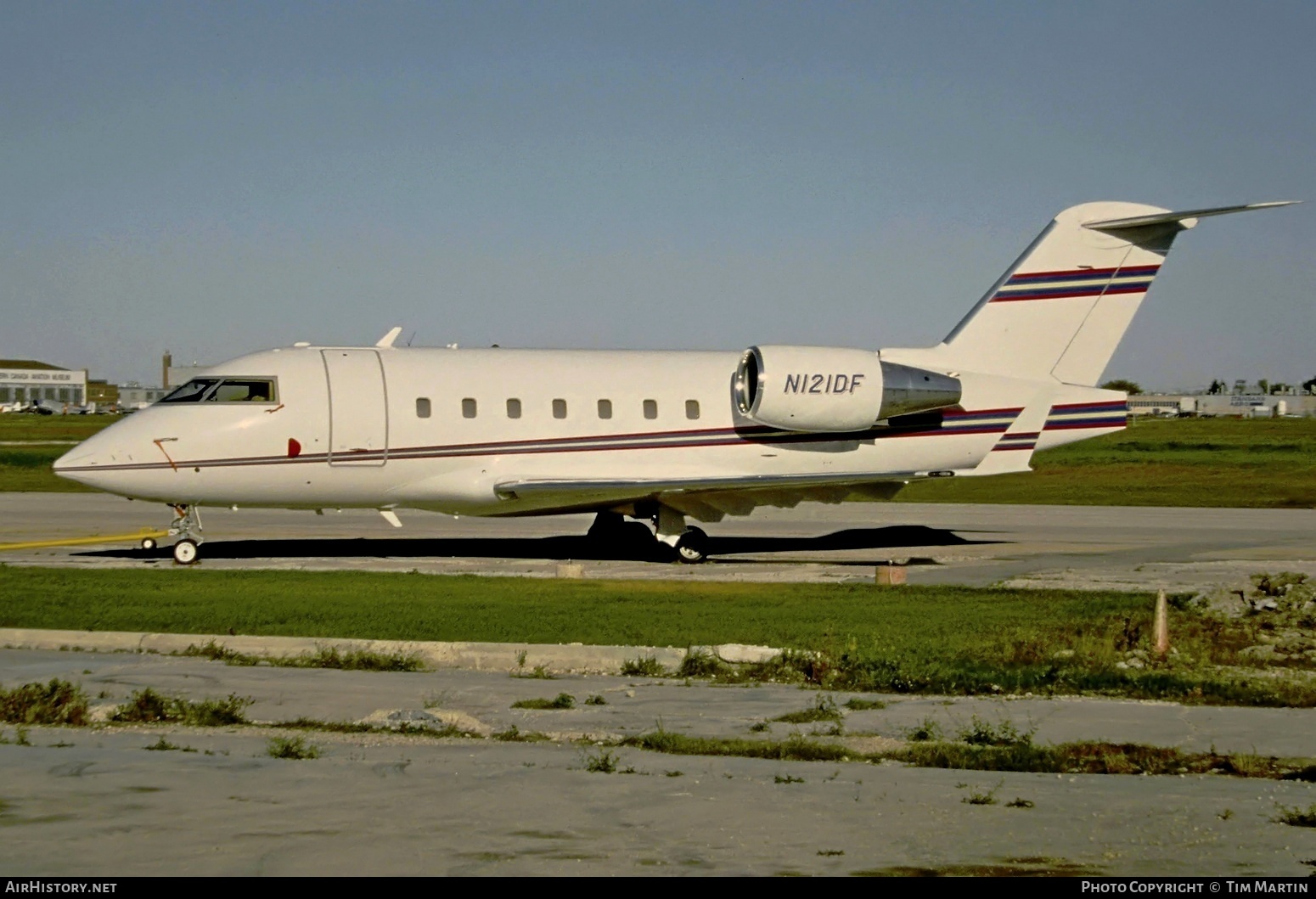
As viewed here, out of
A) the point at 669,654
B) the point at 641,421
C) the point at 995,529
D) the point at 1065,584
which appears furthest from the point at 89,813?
the point at 995,529

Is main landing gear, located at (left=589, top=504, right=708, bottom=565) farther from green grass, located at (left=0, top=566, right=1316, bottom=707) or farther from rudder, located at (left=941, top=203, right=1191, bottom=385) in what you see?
rudder, located at (left=941, top=203, right=1191, bottom=385)

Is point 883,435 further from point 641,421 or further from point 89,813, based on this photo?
point 89,813

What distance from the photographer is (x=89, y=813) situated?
707 cm

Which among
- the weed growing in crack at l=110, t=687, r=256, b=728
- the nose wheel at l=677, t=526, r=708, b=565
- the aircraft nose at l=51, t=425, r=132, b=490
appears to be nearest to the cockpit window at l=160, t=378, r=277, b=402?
the aircraft nose at l=51, t=425, r=132, b=490

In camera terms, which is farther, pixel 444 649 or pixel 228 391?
pixel 228 391

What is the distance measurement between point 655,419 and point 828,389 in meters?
3.12

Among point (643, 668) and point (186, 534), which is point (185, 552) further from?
point (643, 668)

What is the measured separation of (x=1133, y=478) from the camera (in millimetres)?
48625

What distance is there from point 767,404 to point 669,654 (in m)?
11.8

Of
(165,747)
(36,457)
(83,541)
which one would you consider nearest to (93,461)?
(83,541)

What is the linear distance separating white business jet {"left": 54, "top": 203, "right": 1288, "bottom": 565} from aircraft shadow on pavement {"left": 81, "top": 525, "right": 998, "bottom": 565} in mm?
785

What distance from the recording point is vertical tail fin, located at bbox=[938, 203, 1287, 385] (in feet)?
82.7

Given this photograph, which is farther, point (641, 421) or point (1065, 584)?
point (641, 421)
